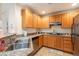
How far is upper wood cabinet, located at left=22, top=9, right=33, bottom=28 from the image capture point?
3.94 feet

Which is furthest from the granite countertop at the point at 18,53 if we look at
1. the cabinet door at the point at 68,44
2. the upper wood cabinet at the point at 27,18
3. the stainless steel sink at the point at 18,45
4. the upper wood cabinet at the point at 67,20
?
the upper wood cabinet at the point at 67,20

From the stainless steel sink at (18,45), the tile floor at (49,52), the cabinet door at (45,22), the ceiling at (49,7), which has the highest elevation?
the ceiling at (49,7)

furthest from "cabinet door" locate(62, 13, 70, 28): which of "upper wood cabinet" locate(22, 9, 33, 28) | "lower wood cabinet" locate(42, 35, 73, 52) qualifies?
"upper wood cabinet" locate(22, 9, 33, 28)

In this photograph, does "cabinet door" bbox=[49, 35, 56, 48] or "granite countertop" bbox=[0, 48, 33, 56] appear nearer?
"granite countertop" bbox=[0, 48, 33, 56]

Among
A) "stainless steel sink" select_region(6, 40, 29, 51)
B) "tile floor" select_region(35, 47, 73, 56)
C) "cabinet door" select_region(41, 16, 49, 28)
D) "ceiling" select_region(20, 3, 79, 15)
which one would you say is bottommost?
"tile floor" select_region(35, 47, 73, 56)

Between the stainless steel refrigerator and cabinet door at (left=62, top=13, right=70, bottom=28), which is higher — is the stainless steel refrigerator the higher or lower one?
the lower one

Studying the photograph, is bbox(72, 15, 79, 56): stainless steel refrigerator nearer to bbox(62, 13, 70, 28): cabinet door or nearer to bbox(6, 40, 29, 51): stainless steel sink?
bbox(62, 13, 70, 28): cabinet door

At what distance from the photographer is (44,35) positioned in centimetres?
125

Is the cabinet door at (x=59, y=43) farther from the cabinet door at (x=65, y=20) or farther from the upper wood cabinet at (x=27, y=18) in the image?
the upper wood cabinet at (x=27, y=18)

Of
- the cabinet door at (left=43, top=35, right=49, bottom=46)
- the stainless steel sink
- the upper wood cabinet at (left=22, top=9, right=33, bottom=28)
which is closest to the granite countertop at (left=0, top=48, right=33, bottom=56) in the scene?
the stainless steel sink

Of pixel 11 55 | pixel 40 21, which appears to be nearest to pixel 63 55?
pixel 40 21

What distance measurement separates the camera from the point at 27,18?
1233 mm

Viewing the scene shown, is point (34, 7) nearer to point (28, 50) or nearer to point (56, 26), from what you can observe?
point (56, 26)

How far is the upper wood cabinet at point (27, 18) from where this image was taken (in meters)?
1.20
